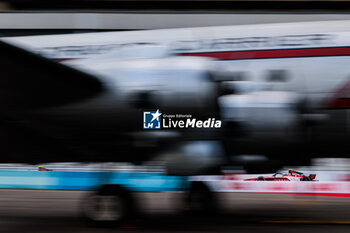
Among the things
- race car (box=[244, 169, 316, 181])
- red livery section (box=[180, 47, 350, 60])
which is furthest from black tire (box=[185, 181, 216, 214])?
red livery section (box=[180, 47, 350, 60])

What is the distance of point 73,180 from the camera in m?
9.71

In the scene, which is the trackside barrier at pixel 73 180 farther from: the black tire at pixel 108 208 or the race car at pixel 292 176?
the race car at pixel 292 176

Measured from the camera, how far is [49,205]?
998 centimetres

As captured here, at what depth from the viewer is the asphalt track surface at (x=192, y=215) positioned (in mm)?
7418

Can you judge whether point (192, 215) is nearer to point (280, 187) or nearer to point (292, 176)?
point (280, 187)

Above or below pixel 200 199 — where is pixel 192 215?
below

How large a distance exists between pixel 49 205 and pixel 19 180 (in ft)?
2.47

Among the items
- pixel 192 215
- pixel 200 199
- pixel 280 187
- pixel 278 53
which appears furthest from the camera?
pixel 280 187

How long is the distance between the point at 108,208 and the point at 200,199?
2.28 m

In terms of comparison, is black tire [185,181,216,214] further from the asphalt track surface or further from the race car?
the race car

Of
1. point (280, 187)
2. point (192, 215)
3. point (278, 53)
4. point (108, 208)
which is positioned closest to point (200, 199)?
point (192, 215)

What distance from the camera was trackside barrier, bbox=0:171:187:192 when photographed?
29.5 feet

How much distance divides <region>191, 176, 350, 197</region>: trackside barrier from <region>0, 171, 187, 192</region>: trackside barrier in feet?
1.49

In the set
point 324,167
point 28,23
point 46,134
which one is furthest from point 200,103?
point 28,23
